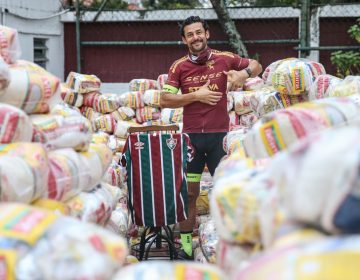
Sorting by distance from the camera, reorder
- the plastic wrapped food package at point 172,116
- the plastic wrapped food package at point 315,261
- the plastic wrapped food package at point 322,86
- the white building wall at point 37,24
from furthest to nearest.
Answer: the white building wall at point 37,24, the plastic wrapped food package at point 172,116, the plastic wrapped food package at point 322,86, the plastic wrapped food package at point 315,261

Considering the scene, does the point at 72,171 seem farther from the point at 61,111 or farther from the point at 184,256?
the point at 184,256

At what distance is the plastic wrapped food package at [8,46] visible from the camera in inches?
120

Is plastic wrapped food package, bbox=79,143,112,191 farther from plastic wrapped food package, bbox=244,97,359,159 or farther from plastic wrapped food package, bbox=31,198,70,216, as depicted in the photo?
plastic wrapped food package, bbox=244,97,359,159

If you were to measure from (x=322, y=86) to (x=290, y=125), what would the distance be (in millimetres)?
1742

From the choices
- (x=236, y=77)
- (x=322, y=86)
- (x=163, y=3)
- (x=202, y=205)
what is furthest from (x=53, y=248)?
(x=163, y=3)

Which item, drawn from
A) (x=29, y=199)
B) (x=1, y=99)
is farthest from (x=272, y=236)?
(x=1, y=99)

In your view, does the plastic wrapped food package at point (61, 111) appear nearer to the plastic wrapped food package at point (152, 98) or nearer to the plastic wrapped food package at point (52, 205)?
the plastic wrapped food package at point (52, 205)

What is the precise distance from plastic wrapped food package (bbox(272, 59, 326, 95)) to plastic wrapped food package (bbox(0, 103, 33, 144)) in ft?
6.54

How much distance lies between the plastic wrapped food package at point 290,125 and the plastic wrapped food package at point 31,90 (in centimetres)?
97

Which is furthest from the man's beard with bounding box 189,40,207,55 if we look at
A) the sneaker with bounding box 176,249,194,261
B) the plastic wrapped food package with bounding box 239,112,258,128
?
the plastic wrapped food package with bounding box 239,112,258,128

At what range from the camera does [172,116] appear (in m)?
6.55

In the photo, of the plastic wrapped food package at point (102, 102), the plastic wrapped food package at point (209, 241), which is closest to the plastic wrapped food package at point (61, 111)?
the plastic wrapped food package at point (209, 241)

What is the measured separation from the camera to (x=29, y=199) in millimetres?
2283

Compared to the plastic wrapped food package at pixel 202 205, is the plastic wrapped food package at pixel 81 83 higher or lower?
higher
